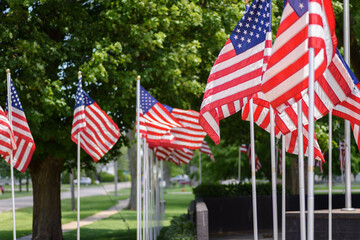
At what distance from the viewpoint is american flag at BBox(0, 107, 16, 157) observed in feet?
40.0

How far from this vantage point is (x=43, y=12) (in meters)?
18.3

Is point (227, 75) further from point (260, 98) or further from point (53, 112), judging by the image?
point (53, 112)

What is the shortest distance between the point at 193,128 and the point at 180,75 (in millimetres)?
1863

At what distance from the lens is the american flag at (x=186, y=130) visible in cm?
1692

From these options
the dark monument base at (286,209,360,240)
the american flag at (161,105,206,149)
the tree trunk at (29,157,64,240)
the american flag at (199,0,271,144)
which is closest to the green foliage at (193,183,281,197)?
the tree trunk at (29,157,64,240)

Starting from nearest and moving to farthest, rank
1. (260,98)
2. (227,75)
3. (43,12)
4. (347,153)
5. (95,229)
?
(227,75), (260,98), (347,153), (43,12), (95,229)

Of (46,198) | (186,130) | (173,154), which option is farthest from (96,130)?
(173,154)

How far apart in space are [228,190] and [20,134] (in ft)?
37.5

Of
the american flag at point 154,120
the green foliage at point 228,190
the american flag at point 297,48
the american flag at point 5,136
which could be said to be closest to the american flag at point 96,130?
the american flag at point 154,120

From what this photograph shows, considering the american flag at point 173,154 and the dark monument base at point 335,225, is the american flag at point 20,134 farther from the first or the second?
the american flag at point 173,154

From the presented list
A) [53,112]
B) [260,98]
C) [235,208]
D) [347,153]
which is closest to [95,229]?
[235,208]

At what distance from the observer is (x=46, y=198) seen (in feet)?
70.1

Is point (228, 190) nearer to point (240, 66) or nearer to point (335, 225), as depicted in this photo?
point (335, 225)

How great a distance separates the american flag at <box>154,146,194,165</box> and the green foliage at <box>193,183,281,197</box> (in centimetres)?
128
